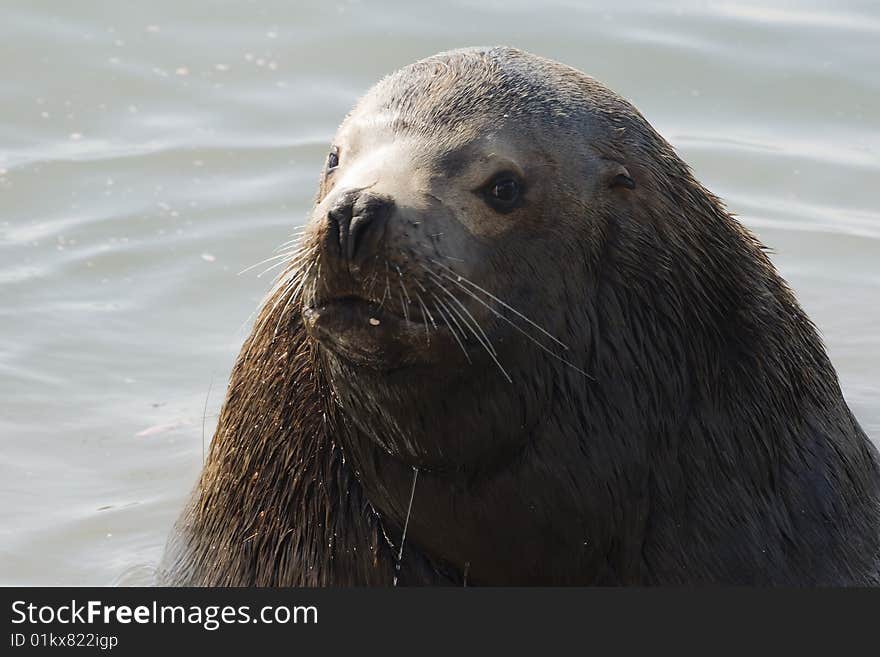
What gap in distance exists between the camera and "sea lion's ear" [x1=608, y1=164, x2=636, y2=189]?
5.70m

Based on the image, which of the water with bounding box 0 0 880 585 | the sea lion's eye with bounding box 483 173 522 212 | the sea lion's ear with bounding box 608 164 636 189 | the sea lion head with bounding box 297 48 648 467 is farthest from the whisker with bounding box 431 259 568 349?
the water with bounding box 0 0 880 585

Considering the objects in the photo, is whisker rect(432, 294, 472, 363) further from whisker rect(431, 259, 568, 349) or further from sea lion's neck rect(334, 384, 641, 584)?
sea lion's neck rect(334, 384, 641, 584)

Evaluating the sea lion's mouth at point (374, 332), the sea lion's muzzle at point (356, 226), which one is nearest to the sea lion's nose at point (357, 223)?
the sea lion's muzzle at point (356, 226)

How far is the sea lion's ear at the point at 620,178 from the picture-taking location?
5.70m

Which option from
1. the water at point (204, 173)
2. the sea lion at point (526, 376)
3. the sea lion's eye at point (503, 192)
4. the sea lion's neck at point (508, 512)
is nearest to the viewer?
the sea lion at point (526, 376)

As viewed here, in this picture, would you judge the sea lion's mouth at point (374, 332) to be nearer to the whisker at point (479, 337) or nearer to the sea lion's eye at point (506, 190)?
the whisker at point (479, 337)

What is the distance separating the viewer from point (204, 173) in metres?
11.1

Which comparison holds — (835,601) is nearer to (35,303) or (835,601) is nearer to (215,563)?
(215,563)

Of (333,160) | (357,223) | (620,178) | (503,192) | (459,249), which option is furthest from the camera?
(333,160)

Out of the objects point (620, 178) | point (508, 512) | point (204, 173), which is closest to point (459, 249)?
point (620, 178)

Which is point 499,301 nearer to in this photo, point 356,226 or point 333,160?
point 356,226

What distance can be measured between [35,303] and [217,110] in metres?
2.45

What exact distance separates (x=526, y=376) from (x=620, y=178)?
672 millimetres

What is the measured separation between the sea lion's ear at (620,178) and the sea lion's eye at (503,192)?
1.13 feet
